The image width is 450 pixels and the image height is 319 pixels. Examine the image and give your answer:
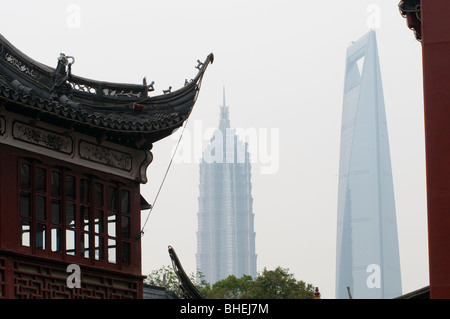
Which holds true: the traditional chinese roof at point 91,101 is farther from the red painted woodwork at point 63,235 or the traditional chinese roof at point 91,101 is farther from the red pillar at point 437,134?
the red pillar at point 437,134

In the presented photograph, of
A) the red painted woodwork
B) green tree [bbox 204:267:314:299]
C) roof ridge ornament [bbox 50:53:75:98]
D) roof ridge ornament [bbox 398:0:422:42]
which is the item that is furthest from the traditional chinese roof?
green tree [bbox 204:267:314:299]

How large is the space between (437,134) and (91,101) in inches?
401

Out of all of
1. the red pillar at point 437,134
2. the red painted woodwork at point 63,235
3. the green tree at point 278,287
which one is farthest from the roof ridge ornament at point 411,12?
the green tree at point 278,287

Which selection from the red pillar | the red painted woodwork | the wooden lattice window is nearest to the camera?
the red pillar

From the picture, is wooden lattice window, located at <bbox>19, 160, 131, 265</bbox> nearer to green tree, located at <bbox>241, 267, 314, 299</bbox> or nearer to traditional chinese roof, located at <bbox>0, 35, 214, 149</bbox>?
traditional chinese roof, located at <bbox>0, 35, 214, 149</bbox>

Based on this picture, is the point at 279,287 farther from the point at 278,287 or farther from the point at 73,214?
the point at 73,214

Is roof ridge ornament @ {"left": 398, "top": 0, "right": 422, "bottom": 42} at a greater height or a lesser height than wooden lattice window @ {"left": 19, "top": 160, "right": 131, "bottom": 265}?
greater

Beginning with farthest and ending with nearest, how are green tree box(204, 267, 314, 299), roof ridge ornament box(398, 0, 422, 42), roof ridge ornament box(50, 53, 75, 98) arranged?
green tree box(204, 267, 314, 299) < roof ridge ornament box(50, 53, 75, 98) < roof ridge ornament box(398, 0, 422, 42)

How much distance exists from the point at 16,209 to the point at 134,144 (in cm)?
411

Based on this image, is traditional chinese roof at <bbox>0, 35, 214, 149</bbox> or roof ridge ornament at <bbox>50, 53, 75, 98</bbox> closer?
traditional chinese roof at <bbox>0, 35, 214, 149</bbox>

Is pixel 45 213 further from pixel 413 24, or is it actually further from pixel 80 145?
pixel 413 24

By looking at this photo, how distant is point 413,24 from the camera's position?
1888cm

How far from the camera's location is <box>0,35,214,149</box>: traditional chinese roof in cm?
2064

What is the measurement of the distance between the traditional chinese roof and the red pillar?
8.19 meters
